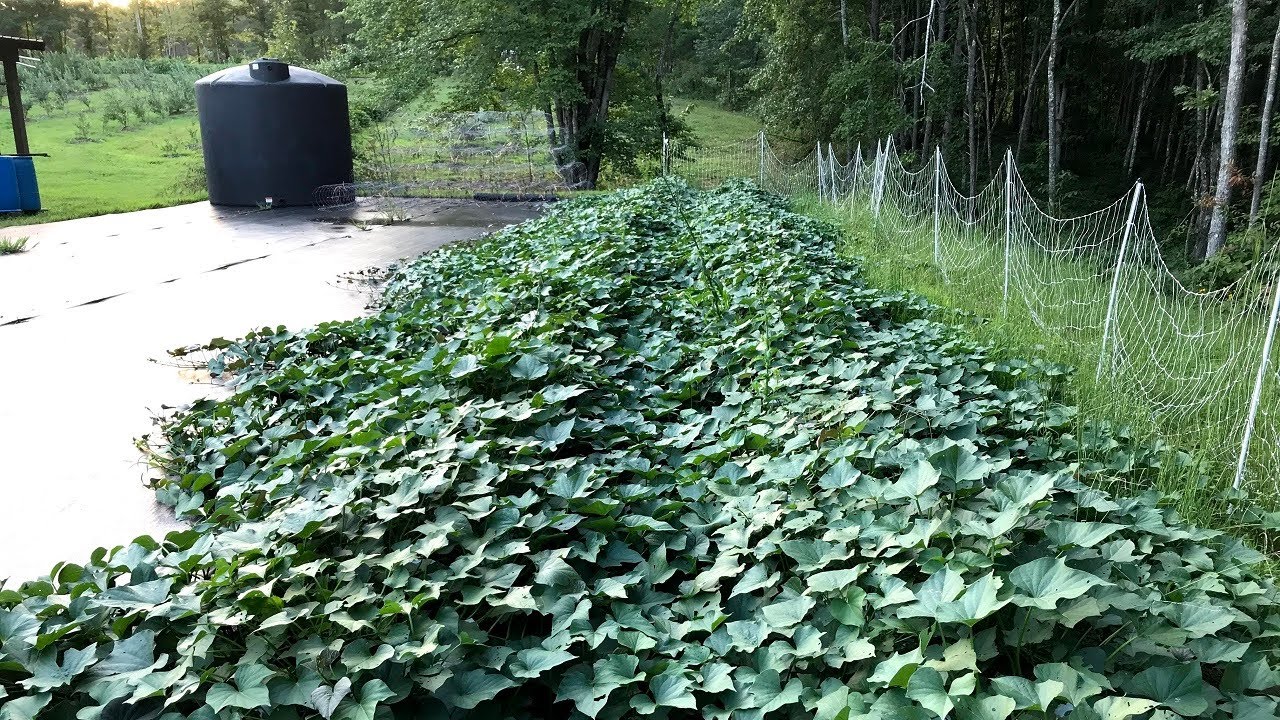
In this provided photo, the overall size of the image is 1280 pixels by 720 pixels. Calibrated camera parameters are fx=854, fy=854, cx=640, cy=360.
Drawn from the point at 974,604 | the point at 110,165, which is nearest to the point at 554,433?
the point at 974,604

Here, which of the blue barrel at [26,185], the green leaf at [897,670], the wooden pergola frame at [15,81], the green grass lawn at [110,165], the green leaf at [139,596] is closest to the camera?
the green leaf at [897,670]

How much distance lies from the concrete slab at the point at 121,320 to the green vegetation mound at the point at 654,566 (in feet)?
1.24

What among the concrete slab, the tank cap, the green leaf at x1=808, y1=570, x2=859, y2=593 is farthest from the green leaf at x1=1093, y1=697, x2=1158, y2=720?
the tank cap

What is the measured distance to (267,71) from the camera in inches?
573

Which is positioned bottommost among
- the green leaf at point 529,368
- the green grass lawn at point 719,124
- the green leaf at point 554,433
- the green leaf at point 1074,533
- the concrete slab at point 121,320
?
the concrete slab at point 121,320

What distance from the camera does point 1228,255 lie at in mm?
10961

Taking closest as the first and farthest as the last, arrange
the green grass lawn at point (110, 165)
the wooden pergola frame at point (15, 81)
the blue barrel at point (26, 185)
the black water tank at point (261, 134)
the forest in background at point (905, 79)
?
1. the blue barrel at point (26, 185)
2. the wooden pergola frame at point (15, 81)
3. the green grass lawn at point (110, 165)
4. the black water tank at point (261, 134)
5. the forest in background at point (905, 79)

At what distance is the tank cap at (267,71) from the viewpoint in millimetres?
14492

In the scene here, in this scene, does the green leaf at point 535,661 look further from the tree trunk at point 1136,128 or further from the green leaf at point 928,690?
the tree trunk at point 1136,128

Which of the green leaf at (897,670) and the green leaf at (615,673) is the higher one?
the green leaf at (897,670)

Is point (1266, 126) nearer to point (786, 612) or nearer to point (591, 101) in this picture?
point (786, 612)

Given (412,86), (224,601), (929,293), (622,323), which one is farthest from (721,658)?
(412,86)

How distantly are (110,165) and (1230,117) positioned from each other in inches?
868

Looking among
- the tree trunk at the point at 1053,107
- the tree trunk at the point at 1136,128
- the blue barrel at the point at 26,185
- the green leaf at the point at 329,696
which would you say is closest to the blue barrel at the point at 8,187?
the blue barrel at the point at 26,185
